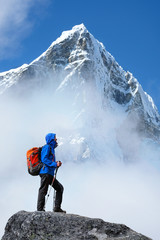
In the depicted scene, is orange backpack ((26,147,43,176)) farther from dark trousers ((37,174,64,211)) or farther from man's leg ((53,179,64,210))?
man's leg ((53,179,64,210))

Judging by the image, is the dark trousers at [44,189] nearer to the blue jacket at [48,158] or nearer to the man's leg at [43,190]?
the man's leg at [43,190]

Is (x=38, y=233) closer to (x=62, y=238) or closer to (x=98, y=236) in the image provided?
(x=62, y=238)

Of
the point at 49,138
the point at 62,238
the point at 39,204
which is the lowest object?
the point at 62,238

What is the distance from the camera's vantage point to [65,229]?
837cm

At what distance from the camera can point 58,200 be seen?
1056 centimetres

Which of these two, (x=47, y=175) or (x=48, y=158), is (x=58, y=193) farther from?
(x=48, y=158)

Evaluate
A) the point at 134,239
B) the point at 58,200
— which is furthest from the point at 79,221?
the point at 58,200

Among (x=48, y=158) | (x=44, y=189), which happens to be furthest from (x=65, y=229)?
(x=48, y=158)

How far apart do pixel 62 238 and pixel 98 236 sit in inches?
31.6

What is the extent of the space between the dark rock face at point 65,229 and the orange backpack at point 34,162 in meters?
1.66

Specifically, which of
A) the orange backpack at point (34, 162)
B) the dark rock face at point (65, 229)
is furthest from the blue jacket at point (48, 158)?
the dark rock face at point (65, 229)

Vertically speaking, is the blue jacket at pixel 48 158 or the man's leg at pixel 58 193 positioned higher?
the blue jacket at pixel 48 158

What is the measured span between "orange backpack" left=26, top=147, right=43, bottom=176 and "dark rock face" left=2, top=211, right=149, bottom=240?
1662mm

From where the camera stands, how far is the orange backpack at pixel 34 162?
34.2 feet
